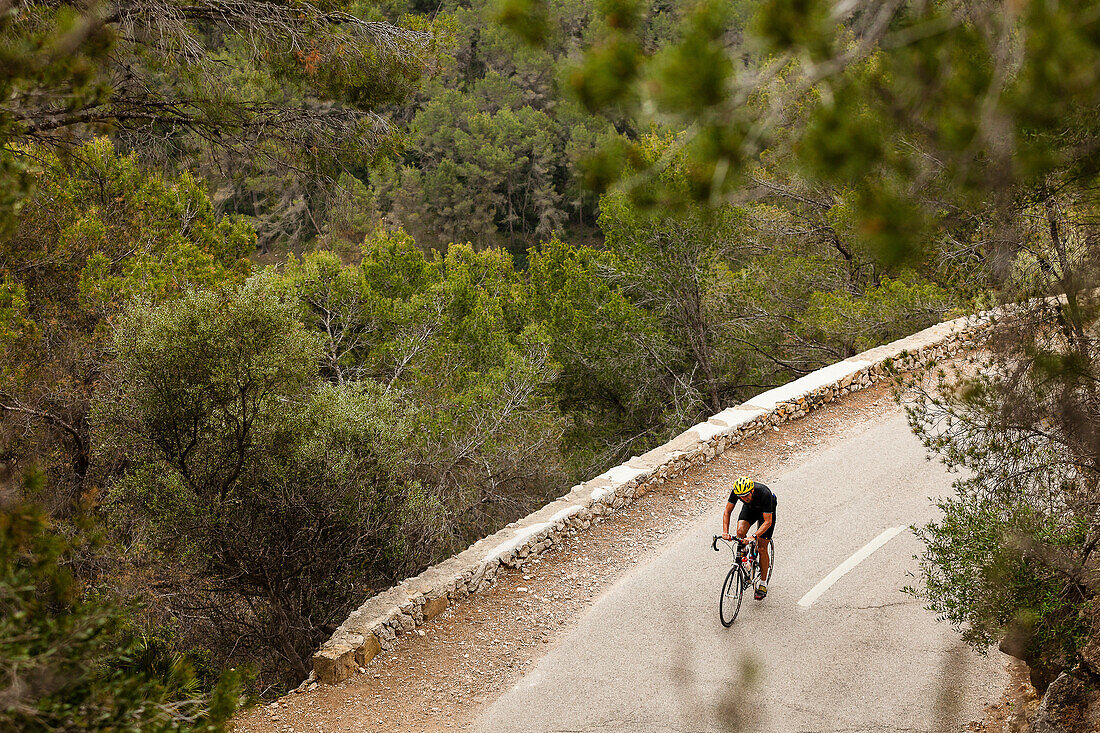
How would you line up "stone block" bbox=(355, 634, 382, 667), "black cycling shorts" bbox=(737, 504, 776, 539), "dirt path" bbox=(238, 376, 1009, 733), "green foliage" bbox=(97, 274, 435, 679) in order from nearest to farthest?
"dirt path" bbox=(238, 376, 1009, 733) < "stone block" bbox=(355, 634, 382, 667) < "black cycling shorts" bbox=(737, 504, 776, 539) < "green foliage" bbox=(97, 274, 435, 679)

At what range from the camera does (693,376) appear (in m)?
17.6

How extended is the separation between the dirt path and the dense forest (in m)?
1.13

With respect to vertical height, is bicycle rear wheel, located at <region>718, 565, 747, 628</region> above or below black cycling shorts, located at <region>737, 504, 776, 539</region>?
below

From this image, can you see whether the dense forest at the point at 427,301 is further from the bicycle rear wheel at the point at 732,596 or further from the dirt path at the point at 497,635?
the bicycle rear wheel at the point at 732,596

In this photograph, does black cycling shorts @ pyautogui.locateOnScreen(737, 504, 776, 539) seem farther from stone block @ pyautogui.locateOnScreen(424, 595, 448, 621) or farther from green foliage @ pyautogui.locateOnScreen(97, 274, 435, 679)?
green foliage @ pyautogui.locateOnScreen(97, 274, 435, 679)

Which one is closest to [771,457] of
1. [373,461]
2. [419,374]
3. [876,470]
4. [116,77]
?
[876,470]

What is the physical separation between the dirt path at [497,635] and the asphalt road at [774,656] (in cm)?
26

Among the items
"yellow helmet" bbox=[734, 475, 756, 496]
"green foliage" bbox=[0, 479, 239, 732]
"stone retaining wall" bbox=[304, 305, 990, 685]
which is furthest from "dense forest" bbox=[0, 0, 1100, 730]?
"yellow helmet" bbox=[734, 475, 756, 496]

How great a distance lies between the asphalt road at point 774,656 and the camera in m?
6.39

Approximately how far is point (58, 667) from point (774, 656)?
6.11 metres

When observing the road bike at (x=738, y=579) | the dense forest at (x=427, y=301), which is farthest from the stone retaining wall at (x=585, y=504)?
the road bike at (x=738, y=579)

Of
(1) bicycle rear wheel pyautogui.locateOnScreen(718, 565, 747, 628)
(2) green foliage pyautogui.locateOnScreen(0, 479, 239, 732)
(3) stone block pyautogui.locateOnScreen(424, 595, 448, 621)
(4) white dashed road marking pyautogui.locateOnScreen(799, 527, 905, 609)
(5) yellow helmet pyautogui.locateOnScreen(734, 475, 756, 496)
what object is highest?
(2) green foliage pyautogui.locateOnScreen(0, 479, 239, 732)

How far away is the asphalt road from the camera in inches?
251

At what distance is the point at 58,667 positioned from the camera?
2604mm
